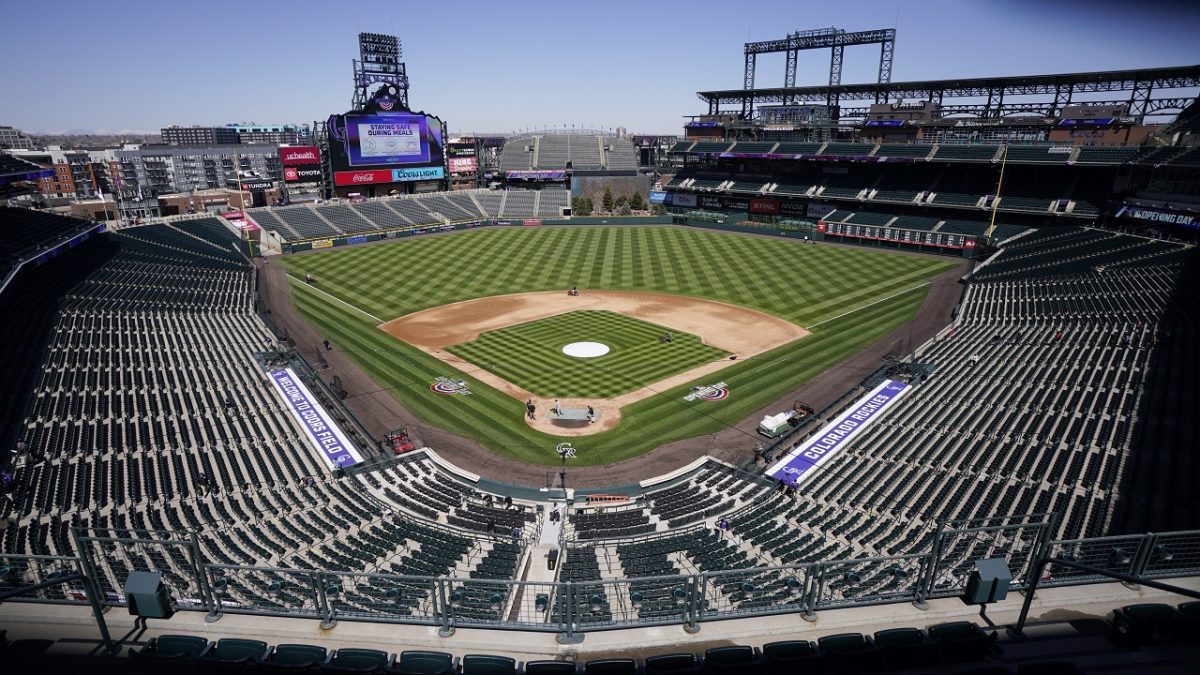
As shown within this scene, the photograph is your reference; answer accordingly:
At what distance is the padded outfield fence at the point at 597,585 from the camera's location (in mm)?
10180

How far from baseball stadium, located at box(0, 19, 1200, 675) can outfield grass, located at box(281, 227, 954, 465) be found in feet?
1.39

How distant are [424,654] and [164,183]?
189 meters

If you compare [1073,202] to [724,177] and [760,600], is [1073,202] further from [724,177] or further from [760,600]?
[760,600]

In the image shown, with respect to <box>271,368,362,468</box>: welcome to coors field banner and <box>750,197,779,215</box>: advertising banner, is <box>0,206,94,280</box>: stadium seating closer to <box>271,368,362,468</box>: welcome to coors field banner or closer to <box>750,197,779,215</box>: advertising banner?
<box>271,368,362,468</box>: welcome to coors field banner

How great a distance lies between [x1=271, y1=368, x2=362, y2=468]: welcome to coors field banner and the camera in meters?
29.2

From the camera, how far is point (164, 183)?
154 m

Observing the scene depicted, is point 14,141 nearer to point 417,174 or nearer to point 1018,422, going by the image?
point 417,174

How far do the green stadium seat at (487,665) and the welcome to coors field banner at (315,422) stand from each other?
859 inches

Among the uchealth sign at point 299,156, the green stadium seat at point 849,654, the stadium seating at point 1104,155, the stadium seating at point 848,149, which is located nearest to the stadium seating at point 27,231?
the uchealth sign at point 299,156

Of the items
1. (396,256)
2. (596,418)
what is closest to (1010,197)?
(596,418)

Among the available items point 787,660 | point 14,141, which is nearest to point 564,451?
point 787,660

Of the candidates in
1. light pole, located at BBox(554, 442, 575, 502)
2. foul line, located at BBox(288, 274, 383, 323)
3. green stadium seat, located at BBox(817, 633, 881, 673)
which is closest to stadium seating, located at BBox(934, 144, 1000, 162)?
light pole, located at BBox(554, 442, 575, 502)

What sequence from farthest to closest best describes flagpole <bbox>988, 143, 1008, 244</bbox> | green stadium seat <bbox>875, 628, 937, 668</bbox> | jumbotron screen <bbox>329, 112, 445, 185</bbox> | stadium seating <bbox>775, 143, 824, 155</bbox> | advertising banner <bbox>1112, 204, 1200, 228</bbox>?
stadium seating <bbox>775, 143, 824, 155</bbox>, jumbotron screen <bbox>329, 112, 445, 185</bbox>, flagpole <bbox>988, 143, 1008, 244</bbox>, advertising banner <bbox>1112, 204, 1200, 228</bbox>, green stadium seat <bbox>875, 628, 937, 668</bbox>

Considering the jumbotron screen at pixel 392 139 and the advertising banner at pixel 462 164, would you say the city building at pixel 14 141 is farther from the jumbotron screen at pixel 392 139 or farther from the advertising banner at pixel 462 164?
the jumbotron screen at pixel 392 139
